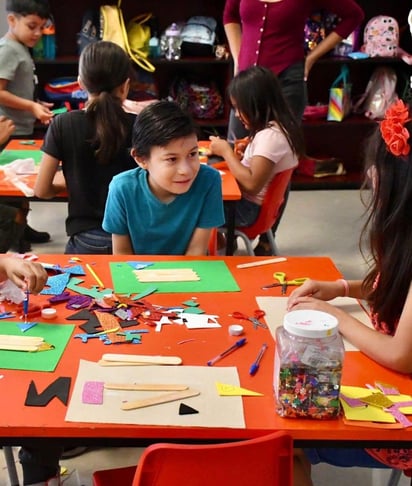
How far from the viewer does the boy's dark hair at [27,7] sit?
353 cm

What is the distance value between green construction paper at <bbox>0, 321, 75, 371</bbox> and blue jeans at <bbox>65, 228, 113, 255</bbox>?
105 centimetres

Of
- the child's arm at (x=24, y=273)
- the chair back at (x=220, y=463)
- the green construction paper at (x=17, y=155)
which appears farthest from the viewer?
the green construction paper at (x=17, y=155)

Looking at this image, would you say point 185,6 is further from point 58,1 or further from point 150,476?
point 150,476

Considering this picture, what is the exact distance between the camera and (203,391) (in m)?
1.24

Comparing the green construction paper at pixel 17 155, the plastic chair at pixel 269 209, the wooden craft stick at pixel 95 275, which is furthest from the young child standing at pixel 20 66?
the wooden craft stick at pixel 95 275

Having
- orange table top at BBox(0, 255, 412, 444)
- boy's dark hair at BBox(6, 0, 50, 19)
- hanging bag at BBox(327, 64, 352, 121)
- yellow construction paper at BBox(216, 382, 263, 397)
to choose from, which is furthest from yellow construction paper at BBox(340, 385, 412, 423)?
hanging bag at BBox(327, 64, 352, 121)

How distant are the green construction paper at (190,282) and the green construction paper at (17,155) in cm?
124

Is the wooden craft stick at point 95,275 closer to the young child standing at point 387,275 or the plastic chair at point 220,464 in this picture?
the young child standing at point 387,275

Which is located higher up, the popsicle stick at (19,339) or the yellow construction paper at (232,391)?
the yellow construction paper at (232,391)

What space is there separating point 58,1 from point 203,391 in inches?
164

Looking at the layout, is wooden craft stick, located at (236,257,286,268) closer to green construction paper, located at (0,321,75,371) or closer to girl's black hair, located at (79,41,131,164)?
green construction paper, located at (0,321,75,371)

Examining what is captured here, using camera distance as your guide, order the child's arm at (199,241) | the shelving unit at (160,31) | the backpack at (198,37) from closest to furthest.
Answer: the child's arm at (199,241) → the backpack at (198,37) → the shelving unit at (160,31)

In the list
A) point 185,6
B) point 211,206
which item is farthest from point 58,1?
point 211,206

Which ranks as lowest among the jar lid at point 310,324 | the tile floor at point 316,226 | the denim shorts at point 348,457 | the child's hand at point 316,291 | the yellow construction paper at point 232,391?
the tile floor at point 316,226
